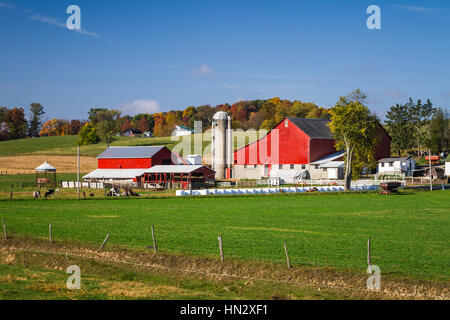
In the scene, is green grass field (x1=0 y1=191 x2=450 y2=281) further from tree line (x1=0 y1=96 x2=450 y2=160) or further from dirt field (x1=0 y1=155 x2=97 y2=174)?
dirt field (x1=0 y1=155 x2=97 y2=174)

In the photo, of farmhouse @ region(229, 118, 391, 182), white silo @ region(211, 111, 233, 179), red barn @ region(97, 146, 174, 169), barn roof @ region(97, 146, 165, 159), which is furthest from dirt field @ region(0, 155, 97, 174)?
farmhouse @ region(229, 118, 391, 182)

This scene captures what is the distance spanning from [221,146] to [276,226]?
5073 centimetres

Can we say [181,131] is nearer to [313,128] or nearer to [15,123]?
[15,123]

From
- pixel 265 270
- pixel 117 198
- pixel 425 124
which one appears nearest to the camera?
pixel 265 270

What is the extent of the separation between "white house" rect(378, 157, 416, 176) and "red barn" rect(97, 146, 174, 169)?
30.4 meters

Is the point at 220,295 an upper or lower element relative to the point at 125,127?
lower

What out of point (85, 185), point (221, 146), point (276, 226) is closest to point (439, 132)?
point (221, 146)

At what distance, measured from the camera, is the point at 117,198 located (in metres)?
50.1

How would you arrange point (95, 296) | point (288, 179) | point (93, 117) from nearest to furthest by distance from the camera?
point (95, 296) → point (288, 179) → point (93, 117)

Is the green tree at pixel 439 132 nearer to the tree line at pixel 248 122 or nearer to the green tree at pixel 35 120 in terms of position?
the tree line at pixel 248 122
